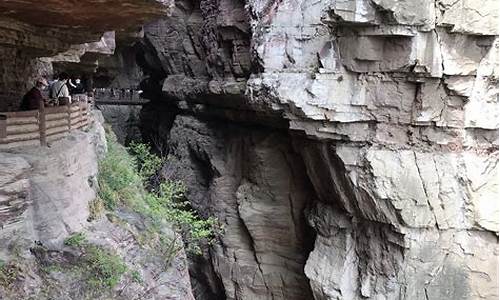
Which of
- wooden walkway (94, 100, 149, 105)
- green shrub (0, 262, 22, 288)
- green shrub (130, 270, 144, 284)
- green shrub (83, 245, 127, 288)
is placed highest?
wooden walkway (94, 100, 149, 105)

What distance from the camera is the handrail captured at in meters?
7.63

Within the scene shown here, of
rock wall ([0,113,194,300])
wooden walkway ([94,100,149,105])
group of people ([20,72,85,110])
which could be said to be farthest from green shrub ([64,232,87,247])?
wooden walkway ([94,100,149,105])

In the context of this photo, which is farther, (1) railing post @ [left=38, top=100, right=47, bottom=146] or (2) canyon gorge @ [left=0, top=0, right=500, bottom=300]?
(1) railing post @ [left=38, top=100, right=47, bottom=146]

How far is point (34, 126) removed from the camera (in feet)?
26.8

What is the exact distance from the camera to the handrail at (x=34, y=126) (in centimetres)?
763

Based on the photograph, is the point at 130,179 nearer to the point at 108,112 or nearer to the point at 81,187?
the point at 81,187

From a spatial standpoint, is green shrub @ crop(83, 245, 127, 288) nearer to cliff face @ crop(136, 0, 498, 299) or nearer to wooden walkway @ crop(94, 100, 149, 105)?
cliff face @ crop(136, 0, 498, 299)

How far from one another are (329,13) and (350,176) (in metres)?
4.07

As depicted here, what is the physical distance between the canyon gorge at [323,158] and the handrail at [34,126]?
20 centimetres

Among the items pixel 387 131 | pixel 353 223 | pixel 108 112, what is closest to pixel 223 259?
pixel 353 223

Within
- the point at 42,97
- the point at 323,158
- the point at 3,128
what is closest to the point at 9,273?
the point at 3,128

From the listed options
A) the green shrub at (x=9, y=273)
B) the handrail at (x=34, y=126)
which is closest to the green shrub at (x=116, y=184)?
the handrail at (x=34, y=126)

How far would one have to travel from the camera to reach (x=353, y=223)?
14117 mm

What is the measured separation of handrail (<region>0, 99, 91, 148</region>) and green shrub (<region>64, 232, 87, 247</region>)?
5.24 feet
